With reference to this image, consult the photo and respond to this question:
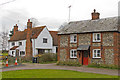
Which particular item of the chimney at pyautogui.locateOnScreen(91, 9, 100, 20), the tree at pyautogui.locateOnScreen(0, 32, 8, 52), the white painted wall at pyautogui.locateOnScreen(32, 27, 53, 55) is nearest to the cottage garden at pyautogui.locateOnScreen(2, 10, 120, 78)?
the chimney at pyautogui.locateOnScreen(91, 9, 100, 20)

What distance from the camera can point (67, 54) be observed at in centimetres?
3069

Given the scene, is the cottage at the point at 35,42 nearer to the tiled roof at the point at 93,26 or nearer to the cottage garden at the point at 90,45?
the cottage garden at the point at 90,45

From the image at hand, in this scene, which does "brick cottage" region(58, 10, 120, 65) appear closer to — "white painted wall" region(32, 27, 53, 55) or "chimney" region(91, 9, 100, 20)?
"chimney" region(91, 9, 100, 20)

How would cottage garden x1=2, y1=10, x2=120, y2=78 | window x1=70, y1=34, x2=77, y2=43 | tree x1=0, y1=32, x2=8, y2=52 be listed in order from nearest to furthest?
cottage garden x1=2, y1=10, x2=120, y2=78
window x1=70, y1=34, x2=77, y2=43
tree x1=0, y1=32, x2=8, y2=52

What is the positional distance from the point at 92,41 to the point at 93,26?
263 cm

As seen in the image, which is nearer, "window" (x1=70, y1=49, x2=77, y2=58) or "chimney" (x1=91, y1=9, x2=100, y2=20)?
"window" (x1=70, y1=49, x2=77, y2=58)

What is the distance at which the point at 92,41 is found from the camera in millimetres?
28234

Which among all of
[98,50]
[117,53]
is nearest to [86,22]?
[98,50]

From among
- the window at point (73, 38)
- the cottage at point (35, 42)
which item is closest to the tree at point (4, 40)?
the cottage at point (35, 42)

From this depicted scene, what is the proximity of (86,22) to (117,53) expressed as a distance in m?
8.61

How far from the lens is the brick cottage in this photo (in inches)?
1030

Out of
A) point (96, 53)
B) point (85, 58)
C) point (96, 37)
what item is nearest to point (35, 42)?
point (85, 58)

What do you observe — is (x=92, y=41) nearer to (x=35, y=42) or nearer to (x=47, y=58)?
(x=47, y=58)

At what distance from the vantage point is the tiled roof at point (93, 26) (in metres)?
27.3
